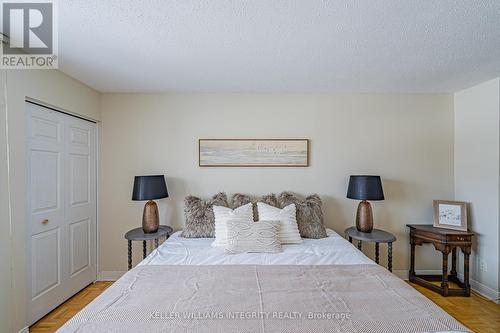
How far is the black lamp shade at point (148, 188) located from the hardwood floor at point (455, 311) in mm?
1243

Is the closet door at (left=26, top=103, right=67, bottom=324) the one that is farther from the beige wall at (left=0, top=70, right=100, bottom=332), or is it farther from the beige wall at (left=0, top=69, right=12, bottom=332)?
the beige wall at (left=0, top=69, right=12, bottom=332)

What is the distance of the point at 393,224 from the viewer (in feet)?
10.4

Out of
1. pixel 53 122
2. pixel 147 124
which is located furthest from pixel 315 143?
pixel 53 122

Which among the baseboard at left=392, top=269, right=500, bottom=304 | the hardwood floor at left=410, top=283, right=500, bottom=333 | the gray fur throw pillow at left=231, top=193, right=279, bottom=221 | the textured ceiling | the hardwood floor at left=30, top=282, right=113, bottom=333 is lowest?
the hardwood floor at left=410, top=283, right=500, bottom=333

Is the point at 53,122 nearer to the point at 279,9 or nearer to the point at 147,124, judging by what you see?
the point at 147,124

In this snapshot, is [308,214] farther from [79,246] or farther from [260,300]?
[79,246]

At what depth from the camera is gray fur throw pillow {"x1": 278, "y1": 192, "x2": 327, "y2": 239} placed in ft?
8.88

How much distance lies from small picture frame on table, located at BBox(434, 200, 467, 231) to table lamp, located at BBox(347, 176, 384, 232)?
32.8 inches

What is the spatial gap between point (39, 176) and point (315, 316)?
8.58 feet

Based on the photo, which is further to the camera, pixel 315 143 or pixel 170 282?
pixel 315 143

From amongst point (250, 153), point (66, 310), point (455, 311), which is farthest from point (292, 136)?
point (66, 310)

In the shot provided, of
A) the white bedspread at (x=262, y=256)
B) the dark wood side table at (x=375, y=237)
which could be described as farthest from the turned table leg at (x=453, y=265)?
the white bedspread at (x=262, y=256)

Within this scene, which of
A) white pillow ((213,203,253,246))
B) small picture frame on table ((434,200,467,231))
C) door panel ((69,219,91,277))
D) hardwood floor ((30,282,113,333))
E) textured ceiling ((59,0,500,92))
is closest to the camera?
textured ceiling ((59,0,500,92))

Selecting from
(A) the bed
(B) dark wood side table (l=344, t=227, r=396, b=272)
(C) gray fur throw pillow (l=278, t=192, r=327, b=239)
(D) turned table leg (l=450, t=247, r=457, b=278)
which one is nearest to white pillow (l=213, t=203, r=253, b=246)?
(A) the bed
